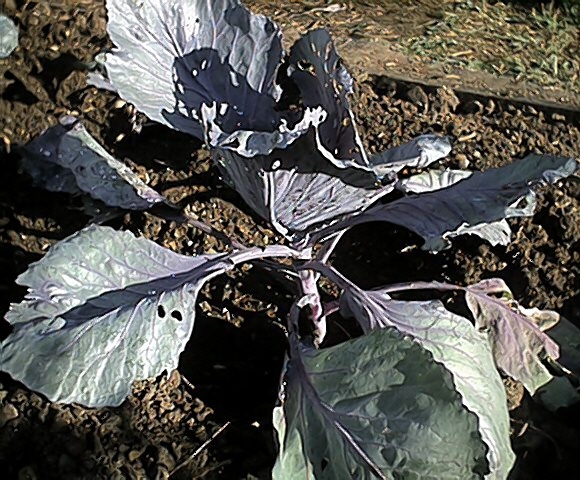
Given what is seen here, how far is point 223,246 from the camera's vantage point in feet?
6.04

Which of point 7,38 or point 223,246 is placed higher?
point 7,38

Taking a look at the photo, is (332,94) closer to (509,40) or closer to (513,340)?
(513,340)

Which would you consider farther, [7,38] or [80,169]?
[7,38]

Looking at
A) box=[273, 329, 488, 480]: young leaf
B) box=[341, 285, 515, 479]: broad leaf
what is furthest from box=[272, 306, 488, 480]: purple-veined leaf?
box=[341, 285, 515, 479]: broad leaf

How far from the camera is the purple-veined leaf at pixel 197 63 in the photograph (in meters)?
1.59

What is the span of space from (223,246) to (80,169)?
1.13ft

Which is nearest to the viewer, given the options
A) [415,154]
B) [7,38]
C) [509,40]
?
[415,154]

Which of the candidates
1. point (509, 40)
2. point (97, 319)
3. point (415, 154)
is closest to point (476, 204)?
point (415, 154)

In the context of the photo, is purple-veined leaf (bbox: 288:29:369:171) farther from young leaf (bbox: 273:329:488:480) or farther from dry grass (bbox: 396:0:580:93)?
dry grass (bbox: 396:0:580:93)

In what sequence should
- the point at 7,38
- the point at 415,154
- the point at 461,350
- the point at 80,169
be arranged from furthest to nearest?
the point at 7,38, the point at 80,169, the point at 415,154, the point at 461,350

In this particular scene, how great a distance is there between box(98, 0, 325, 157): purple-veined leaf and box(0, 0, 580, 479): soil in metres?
0.31

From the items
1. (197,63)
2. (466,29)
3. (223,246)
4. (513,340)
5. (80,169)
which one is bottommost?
(513,340)

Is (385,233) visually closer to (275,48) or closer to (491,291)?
(491,291)

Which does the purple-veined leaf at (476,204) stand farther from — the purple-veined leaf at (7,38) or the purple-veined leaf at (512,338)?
the purple-veined leaf at (7,38)
